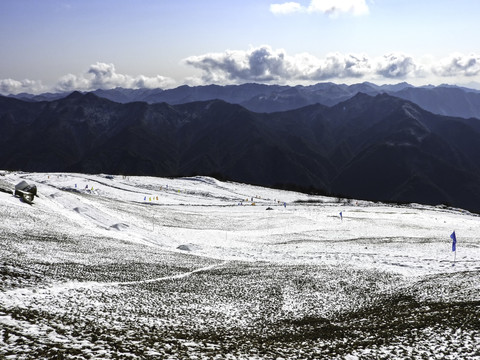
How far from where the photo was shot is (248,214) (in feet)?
277

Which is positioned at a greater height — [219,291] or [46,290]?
[46,290]

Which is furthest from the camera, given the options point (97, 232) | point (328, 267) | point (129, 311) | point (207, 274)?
point (97, 232)

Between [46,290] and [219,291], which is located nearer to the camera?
[46,290]

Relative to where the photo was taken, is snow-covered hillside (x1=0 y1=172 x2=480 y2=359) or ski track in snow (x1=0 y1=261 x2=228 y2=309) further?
ski track in snow (x1=0 y1=261 x2=228 y2=309)

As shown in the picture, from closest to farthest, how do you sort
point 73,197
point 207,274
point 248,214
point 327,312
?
1. point 327,312
2. point 207,274
3. point 73,197
4. point 248,214

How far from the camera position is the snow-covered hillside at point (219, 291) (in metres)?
15.9

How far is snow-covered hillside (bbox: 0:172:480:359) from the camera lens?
1585 centimetres

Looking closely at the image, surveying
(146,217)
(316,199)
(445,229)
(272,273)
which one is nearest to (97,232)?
(146,217)

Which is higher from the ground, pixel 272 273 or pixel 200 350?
pixel 200 350

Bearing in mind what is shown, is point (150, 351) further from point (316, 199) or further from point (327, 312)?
point (316, 199)

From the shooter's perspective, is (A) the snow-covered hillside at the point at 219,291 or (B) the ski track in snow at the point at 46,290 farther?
(B) the ski track in snow at the point at 46,290

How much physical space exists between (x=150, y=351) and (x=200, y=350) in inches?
86.0

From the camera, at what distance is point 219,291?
92.4 ft

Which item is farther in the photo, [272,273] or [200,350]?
[272,273]
